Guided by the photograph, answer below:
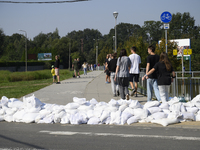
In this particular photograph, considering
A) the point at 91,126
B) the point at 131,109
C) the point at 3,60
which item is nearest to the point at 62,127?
the point at 91,126

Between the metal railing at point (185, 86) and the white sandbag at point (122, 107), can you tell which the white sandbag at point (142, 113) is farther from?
the metal railing at point (185, 86)

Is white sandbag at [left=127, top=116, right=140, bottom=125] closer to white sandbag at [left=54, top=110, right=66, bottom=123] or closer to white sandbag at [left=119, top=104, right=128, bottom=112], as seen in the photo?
white sandbag at [left=119, top=104, right=128, bottom=112]

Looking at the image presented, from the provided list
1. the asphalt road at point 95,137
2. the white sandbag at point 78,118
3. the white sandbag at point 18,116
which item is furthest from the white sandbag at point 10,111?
the white sandbag at point 78,118

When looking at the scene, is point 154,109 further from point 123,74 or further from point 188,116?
point 123,74

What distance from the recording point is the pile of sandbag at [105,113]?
6.11m

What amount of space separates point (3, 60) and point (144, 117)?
54.3 meters

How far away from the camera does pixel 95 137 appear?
493cm

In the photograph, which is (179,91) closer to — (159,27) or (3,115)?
(3,115)

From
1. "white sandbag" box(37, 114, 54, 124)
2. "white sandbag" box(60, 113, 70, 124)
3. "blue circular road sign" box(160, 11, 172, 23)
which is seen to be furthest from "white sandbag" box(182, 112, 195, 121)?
"blue circular road sign" box(160, 11, 172, 23)

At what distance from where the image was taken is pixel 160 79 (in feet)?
23.9

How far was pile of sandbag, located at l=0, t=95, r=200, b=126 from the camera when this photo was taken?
611 cm

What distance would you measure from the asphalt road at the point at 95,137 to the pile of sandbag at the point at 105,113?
270mm

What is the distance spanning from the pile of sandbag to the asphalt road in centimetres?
27

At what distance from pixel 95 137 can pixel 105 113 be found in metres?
1.23
